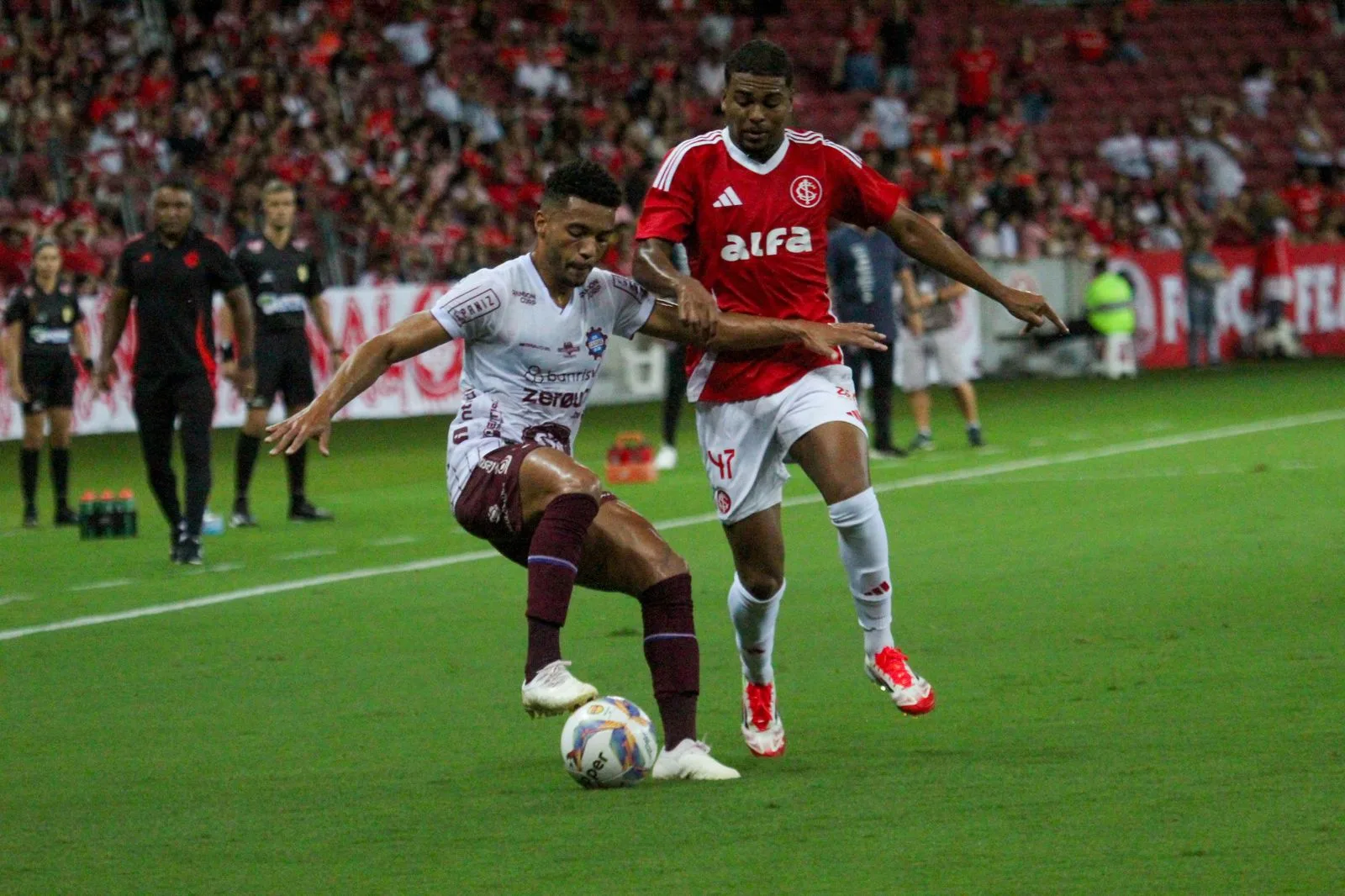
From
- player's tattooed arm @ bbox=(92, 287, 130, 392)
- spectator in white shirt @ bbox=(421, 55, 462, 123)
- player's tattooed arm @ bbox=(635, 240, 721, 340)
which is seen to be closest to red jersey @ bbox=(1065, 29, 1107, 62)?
spectator in white shirt @ bbox=(421, 55, 462, 123)

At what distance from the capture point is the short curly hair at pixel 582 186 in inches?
261

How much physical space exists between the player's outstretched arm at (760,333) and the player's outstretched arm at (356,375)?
75 centimetres

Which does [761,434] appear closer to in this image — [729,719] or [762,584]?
[762,584]

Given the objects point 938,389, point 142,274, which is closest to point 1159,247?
point 938,389

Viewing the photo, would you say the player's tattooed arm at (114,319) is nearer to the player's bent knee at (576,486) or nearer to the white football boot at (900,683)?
the player's bent knee at (576,486)

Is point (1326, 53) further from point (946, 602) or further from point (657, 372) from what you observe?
point (946, 602)

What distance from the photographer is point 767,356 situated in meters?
7.18

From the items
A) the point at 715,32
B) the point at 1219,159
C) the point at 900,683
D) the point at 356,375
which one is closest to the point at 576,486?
the point at 356,375

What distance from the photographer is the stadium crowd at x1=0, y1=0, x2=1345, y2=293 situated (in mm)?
24750

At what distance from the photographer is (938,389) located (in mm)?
27828

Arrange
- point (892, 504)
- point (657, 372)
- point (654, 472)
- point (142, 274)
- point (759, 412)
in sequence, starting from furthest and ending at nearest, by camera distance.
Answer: point (657, 372) < point (654, 472) < point (892, 504) < point (142, 274) < point (759, 412)

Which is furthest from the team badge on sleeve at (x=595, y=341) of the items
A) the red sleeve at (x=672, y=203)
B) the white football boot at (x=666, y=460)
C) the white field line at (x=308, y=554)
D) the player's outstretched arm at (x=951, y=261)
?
the white football boot at (x=666, y=460)

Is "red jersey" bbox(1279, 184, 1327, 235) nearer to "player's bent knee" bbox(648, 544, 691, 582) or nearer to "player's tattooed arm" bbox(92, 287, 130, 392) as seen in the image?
"player's tattooed arm" bbox(92, 287, 130, 392)

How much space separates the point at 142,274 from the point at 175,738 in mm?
5707
